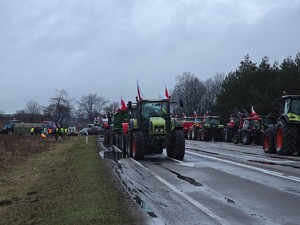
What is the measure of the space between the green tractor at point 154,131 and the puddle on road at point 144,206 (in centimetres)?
958

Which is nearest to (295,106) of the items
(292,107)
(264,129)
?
(292,107)

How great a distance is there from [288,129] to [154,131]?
22.3 feet

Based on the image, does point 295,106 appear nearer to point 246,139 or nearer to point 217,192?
point 217,192

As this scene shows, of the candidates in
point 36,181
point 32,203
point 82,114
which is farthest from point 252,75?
point 82,114

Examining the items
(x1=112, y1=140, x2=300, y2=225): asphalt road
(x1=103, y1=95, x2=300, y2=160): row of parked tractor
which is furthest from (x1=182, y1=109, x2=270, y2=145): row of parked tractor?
(x1=112, y1=140, x2=300, y2=225): asphalt road

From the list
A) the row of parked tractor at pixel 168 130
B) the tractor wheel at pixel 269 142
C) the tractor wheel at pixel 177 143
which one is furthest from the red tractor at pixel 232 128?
the tractor wheel at pixel 177 143

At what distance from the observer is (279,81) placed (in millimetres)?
47000

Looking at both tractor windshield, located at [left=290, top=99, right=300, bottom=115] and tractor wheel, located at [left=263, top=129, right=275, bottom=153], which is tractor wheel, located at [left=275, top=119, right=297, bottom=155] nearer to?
tractor windshield, located at [left=290, top=99, right=300, bottom=115]

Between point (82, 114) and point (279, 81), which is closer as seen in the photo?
point (279, 81)

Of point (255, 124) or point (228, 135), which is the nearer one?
point (255, 124)

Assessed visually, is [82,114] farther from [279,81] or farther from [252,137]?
[252,137]

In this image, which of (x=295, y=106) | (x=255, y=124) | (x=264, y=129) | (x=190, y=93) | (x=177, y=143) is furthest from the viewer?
(x=190, y=93)

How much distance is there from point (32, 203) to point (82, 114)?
440 feet

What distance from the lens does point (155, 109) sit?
67.9 ft
